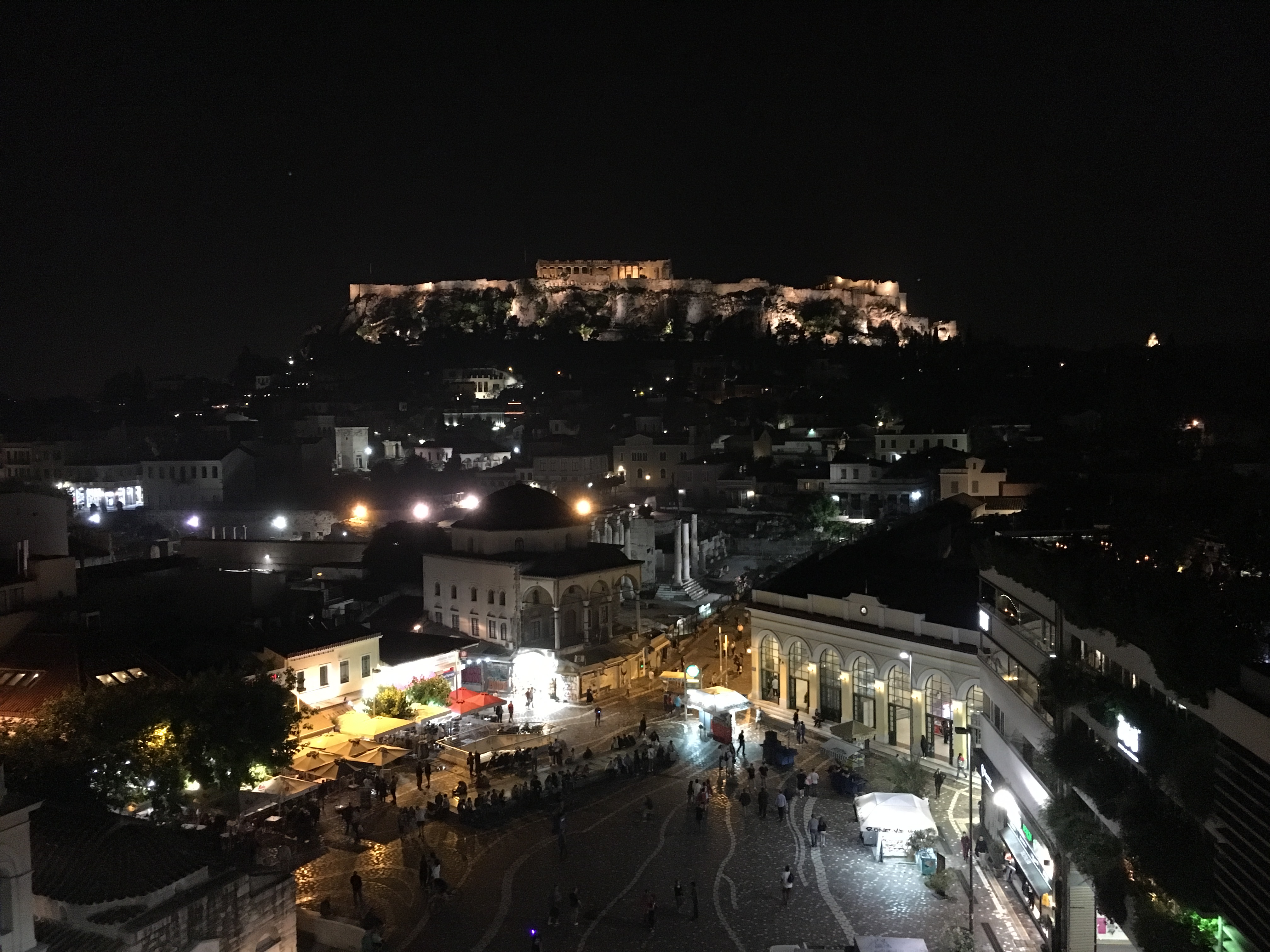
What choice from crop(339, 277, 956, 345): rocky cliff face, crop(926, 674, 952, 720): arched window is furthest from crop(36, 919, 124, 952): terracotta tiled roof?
crop(339, 277, 956, 345): rocky cliff face

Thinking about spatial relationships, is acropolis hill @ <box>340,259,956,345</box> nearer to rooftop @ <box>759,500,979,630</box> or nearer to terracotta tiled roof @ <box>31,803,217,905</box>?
rooftop @ <box>759,500,979,630</box>

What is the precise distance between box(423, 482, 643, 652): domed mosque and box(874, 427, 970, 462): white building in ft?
108

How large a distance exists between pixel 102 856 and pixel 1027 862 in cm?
1555

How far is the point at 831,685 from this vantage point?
30.2 metres

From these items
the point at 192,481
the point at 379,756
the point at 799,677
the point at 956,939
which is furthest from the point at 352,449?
the point at 956,939

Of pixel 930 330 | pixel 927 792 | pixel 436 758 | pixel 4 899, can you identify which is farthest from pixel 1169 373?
pixel 4 899

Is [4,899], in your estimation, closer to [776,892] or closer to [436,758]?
[776,892]

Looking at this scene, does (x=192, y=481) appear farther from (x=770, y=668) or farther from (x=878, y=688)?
(x=878, y=688)

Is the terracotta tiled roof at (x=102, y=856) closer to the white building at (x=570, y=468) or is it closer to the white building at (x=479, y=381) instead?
the white building at (x=570, y=468)

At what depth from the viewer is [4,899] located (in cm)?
1064

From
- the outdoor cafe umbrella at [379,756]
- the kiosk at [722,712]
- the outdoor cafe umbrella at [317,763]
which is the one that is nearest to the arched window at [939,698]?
the kiosk at [722,712]

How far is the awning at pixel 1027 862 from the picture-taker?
1777 centimetres

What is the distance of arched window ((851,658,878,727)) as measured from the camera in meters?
28.8

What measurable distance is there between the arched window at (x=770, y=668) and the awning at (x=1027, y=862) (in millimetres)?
11948
